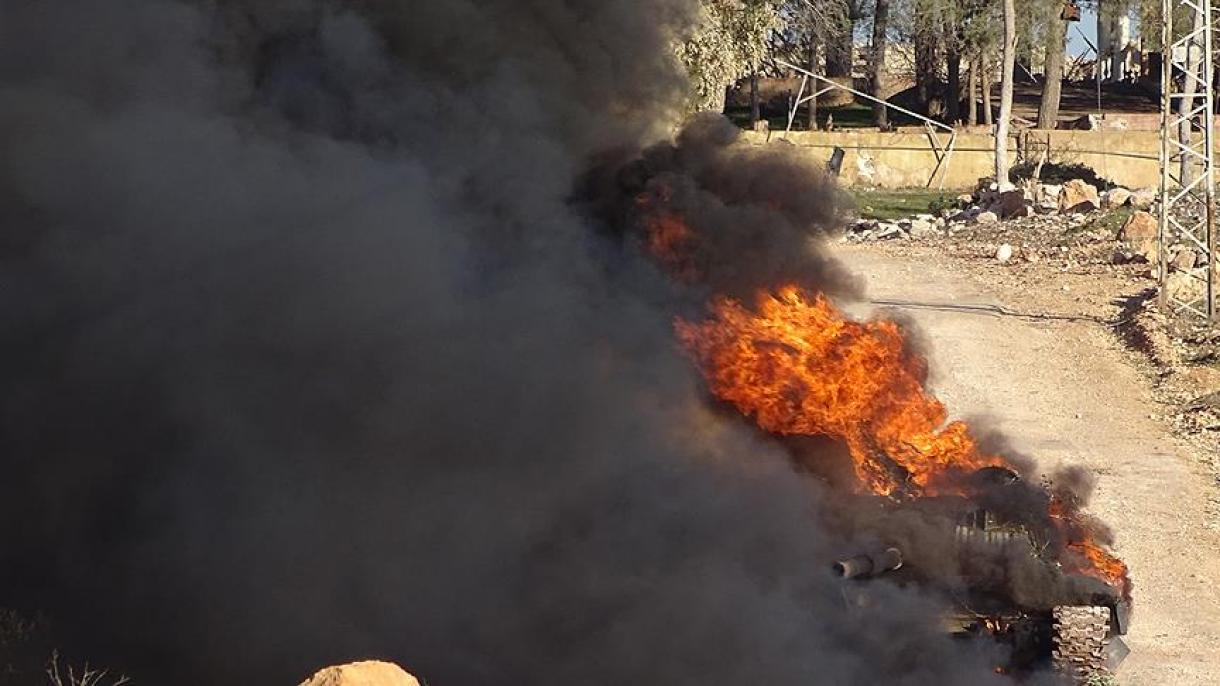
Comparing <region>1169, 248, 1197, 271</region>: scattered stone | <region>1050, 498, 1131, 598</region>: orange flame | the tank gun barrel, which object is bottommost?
<region>1169, 248, 1197, 271</region>: scattered stone

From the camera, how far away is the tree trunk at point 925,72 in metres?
67.6

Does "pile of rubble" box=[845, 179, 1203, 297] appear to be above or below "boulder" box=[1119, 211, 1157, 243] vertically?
below

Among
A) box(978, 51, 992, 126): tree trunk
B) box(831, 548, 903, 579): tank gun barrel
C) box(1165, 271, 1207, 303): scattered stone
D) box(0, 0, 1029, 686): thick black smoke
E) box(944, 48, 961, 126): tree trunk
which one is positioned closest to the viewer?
box(831, 548, 903, 579): tank gun barrel

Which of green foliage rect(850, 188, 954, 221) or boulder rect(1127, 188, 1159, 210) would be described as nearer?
boulder rect(1127, 188, 1159, 210)

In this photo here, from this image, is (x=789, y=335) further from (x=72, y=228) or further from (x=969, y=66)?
(x=969, y=66)

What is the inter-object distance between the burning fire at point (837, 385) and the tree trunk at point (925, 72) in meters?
53.5

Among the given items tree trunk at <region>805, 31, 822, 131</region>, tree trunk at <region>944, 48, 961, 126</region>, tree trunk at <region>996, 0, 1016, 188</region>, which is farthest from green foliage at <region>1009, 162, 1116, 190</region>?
tree trunk at <region>944, 48, 961, 126</region>

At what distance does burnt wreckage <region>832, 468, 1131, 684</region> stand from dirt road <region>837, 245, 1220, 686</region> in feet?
5.38

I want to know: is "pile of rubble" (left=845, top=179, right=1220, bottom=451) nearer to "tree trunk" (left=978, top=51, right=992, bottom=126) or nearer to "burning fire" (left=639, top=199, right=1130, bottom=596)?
"burning fire" (left=639, top=199, right=1130, bottom=596)

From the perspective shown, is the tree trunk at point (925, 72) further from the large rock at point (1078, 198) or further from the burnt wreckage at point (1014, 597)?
the burnt wreckage at point (1014, 597)

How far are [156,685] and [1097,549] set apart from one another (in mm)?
7738

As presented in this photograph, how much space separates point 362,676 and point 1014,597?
6207mm

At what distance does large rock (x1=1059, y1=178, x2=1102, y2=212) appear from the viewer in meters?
47.1

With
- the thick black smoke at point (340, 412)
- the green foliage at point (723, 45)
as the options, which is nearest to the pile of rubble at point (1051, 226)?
the green foliage at point (723, 45)
